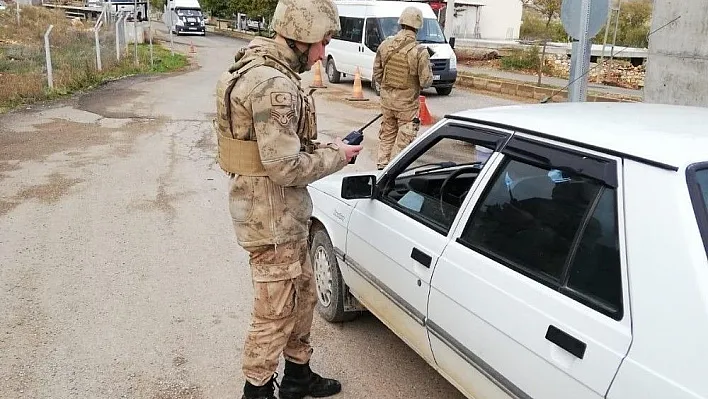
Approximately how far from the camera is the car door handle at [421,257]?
9.34ft

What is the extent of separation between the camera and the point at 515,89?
54.1 feet

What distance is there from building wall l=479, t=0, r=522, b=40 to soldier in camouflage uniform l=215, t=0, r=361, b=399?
1759 inches

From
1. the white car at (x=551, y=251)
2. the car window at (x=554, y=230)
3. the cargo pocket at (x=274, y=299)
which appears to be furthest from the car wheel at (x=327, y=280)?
the car window at (x=554, y=230)

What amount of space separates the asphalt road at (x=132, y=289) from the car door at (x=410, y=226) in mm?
447

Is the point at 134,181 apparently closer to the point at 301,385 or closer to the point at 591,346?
the point at 301,385

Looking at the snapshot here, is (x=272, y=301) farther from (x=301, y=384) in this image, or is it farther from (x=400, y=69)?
(x=400, y=69)

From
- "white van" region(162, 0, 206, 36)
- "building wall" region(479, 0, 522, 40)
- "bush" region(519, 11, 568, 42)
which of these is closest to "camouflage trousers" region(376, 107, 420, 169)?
"bush" region(519, 11, 568, 42)

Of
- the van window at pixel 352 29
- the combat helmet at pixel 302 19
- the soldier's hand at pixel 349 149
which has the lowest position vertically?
the soldier's hand at pixel 349 149

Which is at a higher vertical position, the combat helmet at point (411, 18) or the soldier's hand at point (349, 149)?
the combat helmet at point (411, 18)

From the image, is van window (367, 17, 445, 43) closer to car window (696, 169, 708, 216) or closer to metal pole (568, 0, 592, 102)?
metal pole (568, 0, 592, 102)

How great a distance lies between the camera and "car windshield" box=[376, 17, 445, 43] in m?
16.6

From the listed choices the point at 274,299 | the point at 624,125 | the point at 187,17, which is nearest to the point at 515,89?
the point at 624,125

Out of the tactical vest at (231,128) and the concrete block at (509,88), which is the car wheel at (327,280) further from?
the concrete block at (509,88)

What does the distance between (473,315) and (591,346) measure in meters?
0.59
